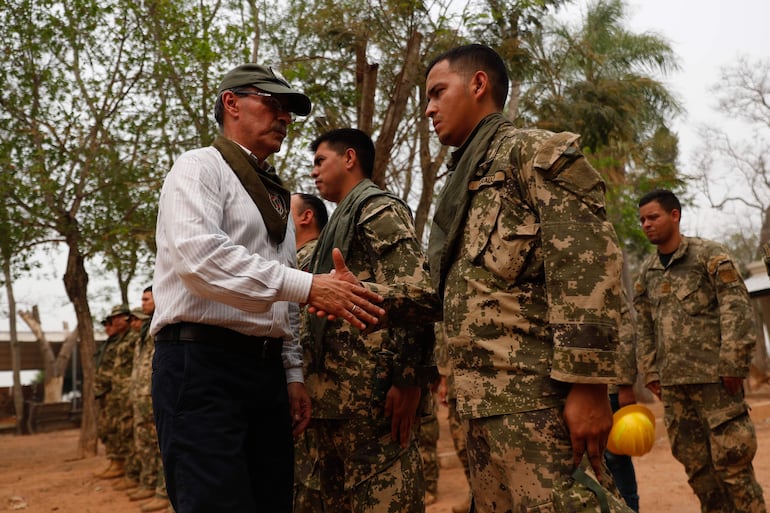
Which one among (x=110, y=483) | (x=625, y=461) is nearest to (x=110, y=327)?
(x=110, y=483)

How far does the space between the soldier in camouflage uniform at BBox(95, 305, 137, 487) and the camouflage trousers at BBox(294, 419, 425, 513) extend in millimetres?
7584

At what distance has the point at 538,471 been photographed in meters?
2.21

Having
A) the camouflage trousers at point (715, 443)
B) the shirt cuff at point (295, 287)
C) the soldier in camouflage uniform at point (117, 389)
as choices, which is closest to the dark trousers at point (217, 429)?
the shirt cuff at point (295, 287)

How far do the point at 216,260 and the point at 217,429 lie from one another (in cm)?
60

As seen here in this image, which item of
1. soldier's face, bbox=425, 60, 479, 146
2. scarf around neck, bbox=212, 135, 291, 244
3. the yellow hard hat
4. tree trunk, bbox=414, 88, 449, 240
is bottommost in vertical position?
the yellow hard hat

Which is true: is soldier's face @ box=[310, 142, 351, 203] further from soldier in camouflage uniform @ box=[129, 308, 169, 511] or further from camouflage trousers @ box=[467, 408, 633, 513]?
soldier in camouflage uniform @ box=[129, 308, 169, 511]

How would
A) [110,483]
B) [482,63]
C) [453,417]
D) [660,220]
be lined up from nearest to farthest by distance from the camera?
[482,63] < [660,220] < [453,417] < [110,483]

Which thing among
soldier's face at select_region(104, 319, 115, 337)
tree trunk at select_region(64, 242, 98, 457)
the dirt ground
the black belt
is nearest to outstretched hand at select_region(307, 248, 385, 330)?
the black belt

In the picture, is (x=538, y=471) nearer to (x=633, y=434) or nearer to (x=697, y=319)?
(x=633, y=434)

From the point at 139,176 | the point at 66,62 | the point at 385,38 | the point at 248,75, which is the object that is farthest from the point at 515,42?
the point at 248,75

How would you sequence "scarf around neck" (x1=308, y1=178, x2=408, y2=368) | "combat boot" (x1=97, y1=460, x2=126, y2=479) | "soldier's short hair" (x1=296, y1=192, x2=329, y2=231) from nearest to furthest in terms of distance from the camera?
1. "scarf around neck" (x1=308, y1=178, x2=408, y2=368)
2. "soldier's short hair" (x1=296, y1=192, x2=329, y2=231)
3. "combat boot" (x1=97, y1=460, x2=126, y2=479)

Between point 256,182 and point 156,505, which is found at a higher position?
point 256,182

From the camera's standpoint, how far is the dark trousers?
2424mm

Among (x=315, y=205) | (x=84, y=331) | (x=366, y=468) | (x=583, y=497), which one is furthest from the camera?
(x=84, y=331)
